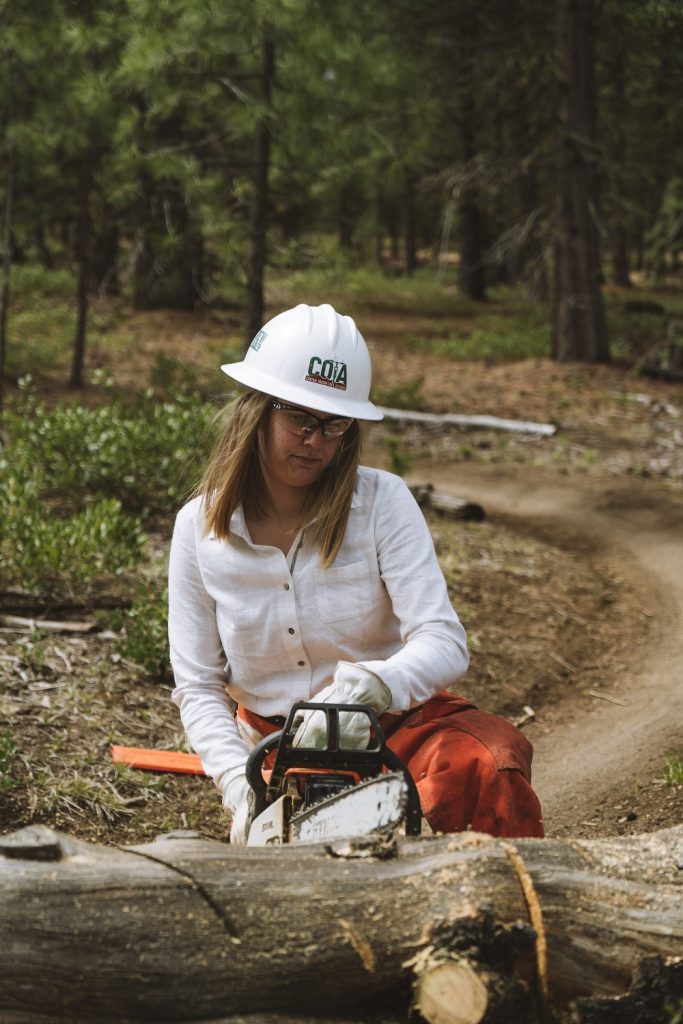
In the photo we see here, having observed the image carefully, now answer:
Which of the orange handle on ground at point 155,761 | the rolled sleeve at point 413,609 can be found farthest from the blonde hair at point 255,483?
the orange handle on ground at point 155,761

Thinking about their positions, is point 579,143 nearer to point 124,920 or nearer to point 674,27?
point 674,27

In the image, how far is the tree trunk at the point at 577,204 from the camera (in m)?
14.8

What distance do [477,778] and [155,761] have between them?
2.14m

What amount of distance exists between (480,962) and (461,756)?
800mm

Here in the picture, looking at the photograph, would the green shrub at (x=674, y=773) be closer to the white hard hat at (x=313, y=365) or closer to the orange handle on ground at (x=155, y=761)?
the orange handle on ground at (x=155, y=761)

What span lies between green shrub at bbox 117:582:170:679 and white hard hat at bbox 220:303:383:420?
2.57 metres

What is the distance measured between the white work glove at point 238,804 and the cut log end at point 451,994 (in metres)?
0.75

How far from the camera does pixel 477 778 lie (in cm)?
283

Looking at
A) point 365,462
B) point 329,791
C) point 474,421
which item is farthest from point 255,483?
point 474,421

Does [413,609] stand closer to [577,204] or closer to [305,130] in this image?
[305,130]

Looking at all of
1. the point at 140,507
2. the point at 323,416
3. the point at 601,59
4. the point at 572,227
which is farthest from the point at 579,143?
the point at 323,416

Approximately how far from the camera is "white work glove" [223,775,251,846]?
8.99 ft

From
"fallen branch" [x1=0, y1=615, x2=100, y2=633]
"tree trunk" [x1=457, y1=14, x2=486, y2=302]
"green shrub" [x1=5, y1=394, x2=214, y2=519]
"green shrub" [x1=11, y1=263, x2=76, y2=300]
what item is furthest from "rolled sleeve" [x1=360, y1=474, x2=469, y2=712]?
"green shrub" [x1=11, y1=263, x2=76, y2=300]

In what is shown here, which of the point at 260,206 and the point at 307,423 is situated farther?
the point at 260,206
